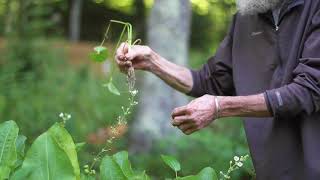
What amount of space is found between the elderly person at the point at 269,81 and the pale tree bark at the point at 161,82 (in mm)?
3587

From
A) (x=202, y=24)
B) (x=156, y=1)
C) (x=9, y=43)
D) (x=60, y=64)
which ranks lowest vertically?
(x=202, y=24)

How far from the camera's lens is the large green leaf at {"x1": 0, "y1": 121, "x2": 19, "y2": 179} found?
2204 mm

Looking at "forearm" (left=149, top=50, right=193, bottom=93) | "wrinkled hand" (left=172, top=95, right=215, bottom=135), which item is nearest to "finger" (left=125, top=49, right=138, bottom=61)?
"forearm" (left=149, top=50, right=193, bottom=93)

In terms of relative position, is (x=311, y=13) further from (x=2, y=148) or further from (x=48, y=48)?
(x=48, y=48)

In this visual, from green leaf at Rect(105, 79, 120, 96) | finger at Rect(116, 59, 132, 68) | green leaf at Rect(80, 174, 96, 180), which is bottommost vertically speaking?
green leaf at Rect(80, 174, 96, 180)

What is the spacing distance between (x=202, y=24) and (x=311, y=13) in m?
23.1

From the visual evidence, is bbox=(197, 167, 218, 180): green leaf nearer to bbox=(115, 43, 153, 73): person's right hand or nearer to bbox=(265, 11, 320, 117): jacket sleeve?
bbox=(265, 11, 320, 117): jacket sleeve

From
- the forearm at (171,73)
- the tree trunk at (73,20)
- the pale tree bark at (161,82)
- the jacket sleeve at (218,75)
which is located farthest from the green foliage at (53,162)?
the tree trunk at (73,20)

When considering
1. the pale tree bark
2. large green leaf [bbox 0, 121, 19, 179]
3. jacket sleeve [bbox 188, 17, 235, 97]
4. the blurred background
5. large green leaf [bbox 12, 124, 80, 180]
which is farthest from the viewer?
the pale tree bark

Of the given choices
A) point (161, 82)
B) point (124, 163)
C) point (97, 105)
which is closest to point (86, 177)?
point (124, 163)

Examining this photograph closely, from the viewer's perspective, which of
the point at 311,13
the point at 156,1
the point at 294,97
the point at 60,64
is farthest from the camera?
the point at 60,64

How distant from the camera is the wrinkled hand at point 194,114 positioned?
98.5 inches

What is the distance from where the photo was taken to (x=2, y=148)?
88.8 inches

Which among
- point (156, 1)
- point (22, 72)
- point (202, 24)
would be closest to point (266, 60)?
point (156, 1)
